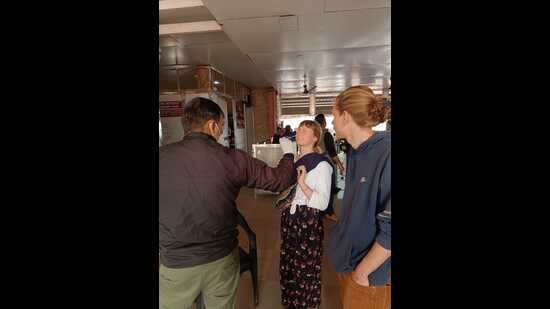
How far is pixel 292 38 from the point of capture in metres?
3.34

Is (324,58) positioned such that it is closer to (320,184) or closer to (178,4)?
(178,4)

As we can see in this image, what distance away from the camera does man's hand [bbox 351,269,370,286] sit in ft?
2.79

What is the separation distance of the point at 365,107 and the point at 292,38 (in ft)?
9.47

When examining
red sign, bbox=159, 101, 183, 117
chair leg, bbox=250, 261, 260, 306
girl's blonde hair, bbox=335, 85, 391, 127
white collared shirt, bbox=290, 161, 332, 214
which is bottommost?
chair leg, bbox=250, 261, 260, 306

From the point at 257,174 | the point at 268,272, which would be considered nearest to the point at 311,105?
the point at 268,272

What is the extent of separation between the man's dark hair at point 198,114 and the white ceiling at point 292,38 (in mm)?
1815

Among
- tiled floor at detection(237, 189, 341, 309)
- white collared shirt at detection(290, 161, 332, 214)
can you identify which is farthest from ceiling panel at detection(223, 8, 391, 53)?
tiled floor at detection(237, 189, 341, 309)

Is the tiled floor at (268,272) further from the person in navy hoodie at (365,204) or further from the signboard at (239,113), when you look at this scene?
the signboard at (239,113)

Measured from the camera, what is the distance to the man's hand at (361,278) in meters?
0.85

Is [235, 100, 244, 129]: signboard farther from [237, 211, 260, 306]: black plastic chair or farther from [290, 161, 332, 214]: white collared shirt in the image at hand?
[290, 161, 332, 214]: white collared shirt
